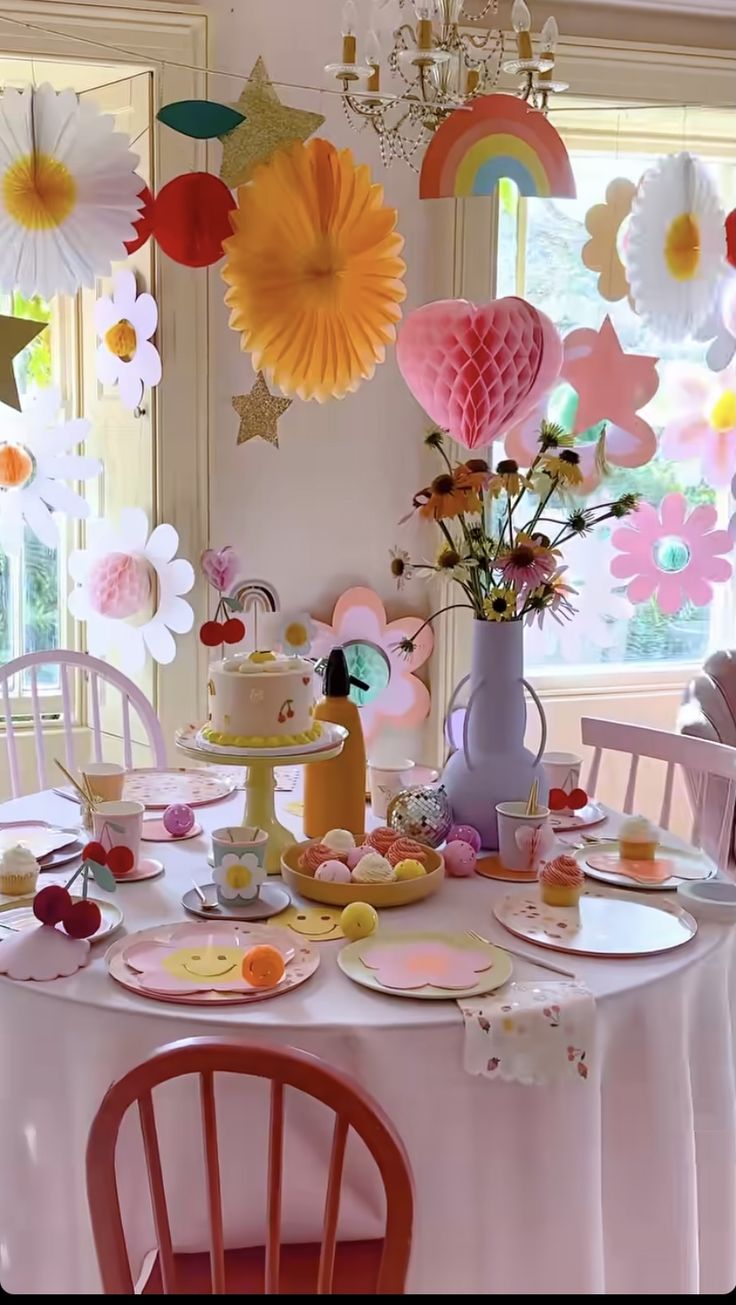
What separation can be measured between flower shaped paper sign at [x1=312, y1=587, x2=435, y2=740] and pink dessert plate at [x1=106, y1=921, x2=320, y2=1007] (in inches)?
66.2

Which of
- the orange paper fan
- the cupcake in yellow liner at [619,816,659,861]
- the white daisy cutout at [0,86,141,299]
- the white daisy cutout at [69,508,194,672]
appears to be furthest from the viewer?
the white daisy cutout at [69,508,194,672]

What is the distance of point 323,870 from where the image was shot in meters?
1.75

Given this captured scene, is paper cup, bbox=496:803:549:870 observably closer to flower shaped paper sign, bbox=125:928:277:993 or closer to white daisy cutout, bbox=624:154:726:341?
flower shaped paper sign, bbox=125:928:277:993

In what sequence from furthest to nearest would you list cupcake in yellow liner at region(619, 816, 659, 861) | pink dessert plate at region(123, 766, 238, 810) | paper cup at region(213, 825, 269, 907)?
pink dessert plate at region(123, 766, 238, 810)
cupcake in yellow liner at region(619, 816, 659, 861)
paper cup at region(213, 825, 269, 907)

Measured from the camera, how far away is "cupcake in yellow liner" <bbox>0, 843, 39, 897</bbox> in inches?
70.0

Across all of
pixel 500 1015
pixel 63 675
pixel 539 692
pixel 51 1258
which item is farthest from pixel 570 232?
pixel 51 1258

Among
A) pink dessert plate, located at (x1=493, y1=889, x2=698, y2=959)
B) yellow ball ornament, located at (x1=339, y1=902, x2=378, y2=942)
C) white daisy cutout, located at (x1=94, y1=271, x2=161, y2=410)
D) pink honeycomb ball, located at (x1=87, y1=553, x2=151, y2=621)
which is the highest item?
white daisy cutout, located at (x1=94, y1=271, x2=161, y2=410)

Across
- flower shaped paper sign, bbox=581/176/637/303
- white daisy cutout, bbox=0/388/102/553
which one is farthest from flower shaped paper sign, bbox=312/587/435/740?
flower shaped paper sign, bbox=581/176/637/303

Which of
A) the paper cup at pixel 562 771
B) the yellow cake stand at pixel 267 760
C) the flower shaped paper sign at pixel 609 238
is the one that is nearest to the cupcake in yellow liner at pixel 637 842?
the paper cup at pixel 562 771

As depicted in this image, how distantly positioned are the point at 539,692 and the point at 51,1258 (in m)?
2.48

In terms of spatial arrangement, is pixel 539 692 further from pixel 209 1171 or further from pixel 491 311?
pixel 209 1171

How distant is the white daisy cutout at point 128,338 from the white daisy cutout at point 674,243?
4.01ft

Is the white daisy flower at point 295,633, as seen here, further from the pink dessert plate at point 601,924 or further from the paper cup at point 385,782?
the pink dessert plate at point 601,924

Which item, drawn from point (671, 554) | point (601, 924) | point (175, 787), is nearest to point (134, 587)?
point (175, 787)
